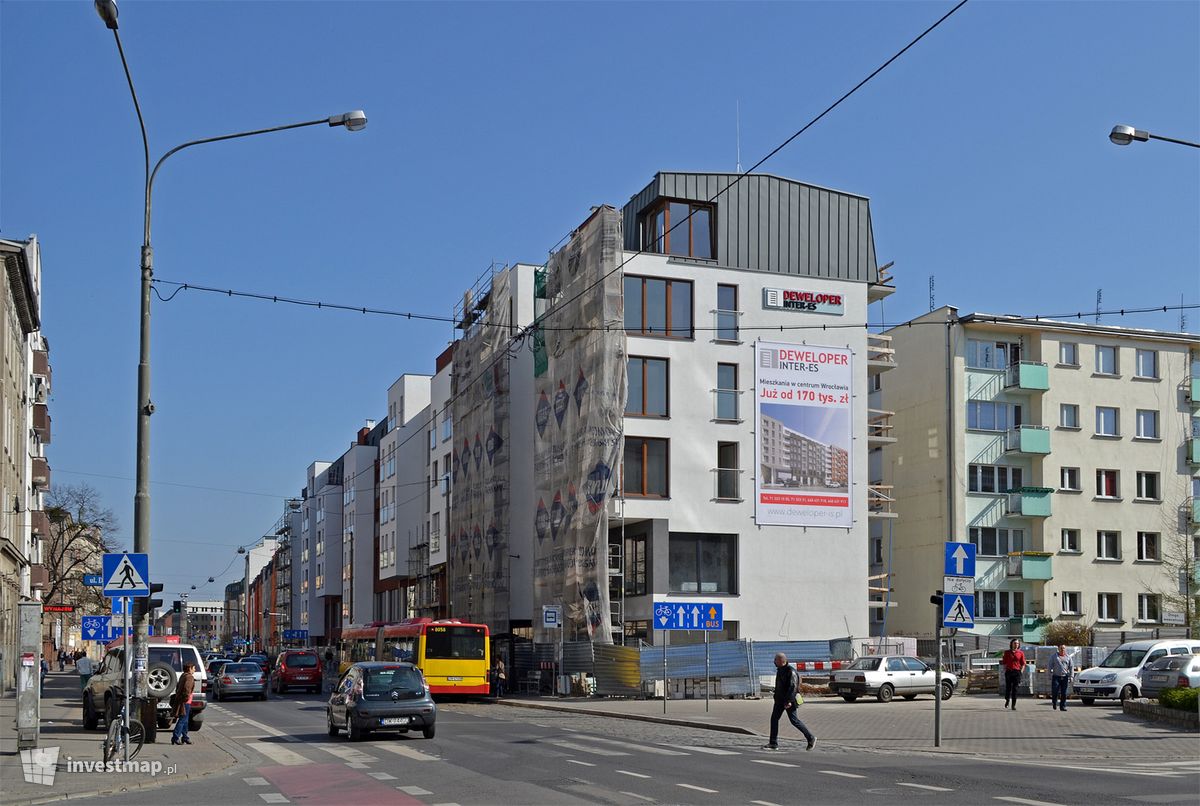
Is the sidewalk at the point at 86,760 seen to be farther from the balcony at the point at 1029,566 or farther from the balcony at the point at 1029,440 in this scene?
the balcony at the point at 1029,440

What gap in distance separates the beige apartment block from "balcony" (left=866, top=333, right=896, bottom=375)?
3.74 metres

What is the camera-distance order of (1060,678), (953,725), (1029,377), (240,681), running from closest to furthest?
(953,725)
(1060,678)
(240,681)
(1029,377)

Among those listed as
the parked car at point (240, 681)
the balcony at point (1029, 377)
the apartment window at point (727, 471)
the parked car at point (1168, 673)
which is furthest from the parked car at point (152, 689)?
the balcony at point (1029, 377)

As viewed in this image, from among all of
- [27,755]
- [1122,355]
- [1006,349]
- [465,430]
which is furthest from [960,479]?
[27,755]

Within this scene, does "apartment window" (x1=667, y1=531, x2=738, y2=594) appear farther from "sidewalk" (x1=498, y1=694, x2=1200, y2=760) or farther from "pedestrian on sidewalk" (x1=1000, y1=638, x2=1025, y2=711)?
"pedestrian on sidewalk" (x1=1000, y1=638, x2=1025, y2=711)

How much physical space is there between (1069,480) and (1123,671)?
2351 cm

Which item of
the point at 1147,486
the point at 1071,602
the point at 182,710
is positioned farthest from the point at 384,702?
the point at 1147,486

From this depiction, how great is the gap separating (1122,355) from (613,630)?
28.4 meters

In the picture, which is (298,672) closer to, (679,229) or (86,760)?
(679,229)

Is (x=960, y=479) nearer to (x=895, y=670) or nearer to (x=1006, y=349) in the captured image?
(x=1006, y=349)

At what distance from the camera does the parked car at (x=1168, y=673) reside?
111ft

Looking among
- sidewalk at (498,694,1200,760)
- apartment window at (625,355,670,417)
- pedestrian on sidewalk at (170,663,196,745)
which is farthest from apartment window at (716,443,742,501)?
pedestrian on sidewalk at (170,663,196,745)

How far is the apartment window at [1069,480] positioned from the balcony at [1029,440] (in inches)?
68.8

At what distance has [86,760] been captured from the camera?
69.1ft
